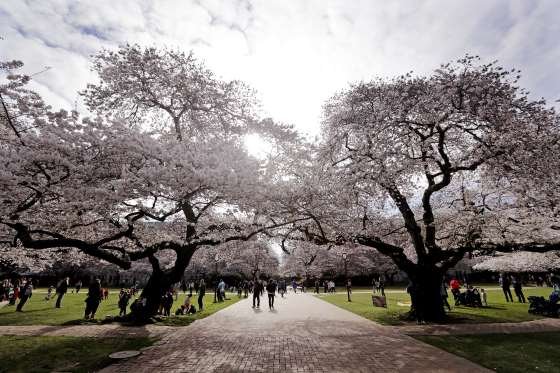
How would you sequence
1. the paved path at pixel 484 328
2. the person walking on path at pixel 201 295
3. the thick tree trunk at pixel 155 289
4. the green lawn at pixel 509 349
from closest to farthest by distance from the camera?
the green lawn at pixel 509 349
the paved path at pixel 484 328
the thick tree trunk at pixel 155 289
the person walking on path at pixel 201 295

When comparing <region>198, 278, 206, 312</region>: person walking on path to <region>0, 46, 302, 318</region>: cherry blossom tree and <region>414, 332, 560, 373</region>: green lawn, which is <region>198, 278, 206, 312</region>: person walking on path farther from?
<region>414, 332, 560, 373</region>: green lawn

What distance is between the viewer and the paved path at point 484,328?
500 inches

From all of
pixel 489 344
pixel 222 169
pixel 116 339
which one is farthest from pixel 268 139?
pixel 489 344

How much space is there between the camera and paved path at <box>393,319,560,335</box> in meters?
12.7

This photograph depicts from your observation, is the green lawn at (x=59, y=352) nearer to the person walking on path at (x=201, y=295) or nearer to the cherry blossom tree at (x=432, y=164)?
the cherry blossom tree at (x=432, y=164)

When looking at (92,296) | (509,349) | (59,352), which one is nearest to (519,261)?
(509,349)

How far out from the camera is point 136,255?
13617 millimetres

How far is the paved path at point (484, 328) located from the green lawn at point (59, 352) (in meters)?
10.6

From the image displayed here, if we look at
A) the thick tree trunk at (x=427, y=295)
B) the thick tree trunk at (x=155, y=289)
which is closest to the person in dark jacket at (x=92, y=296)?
the thick tree trunk at (x=155, y=289)

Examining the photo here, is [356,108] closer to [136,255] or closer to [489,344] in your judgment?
[489,344]

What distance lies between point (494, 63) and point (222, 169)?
12538mm

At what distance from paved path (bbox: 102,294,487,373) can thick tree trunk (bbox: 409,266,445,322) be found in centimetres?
300

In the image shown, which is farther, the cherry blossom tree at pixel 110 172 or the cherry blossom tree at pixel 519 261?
the cherry blossom tree at pixel 519 261

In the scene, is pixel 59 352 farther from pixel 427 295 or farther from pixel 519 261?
pixel 519 261
